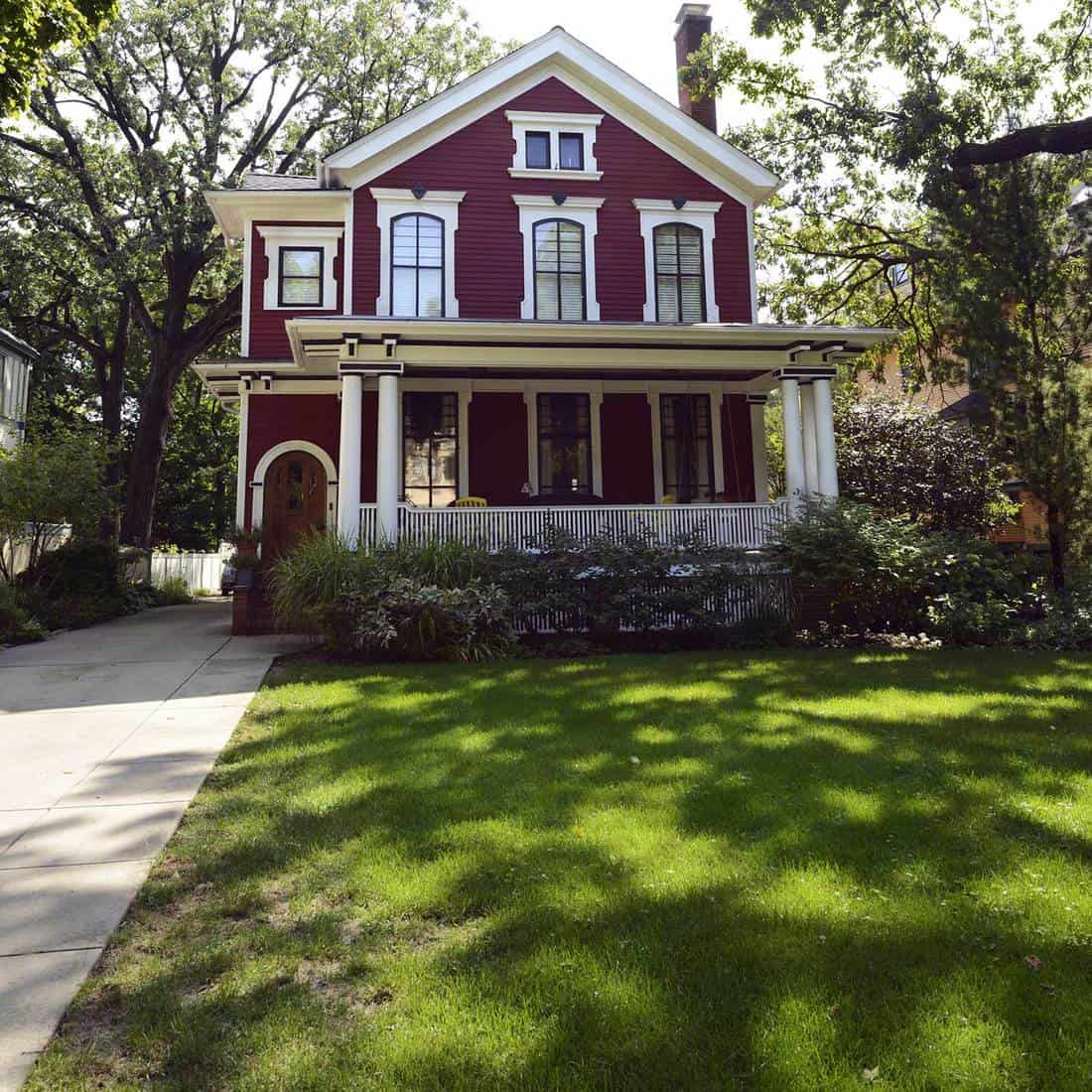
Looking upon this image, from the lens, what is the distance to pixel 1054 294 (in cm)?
1215

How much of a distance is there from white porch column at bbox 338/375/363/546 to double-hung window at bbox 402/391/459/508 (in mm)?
3004

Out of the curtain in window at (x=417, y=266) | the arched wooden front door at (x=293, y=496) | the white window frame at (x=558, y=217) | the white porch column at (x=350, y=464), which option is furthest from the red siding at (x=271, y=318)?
the white porch column at (x=350, y=464)

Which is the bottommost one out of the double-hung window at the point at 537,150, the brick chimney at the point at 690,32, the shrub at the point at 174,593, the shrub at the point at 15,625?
the shrub at the point at 15,625

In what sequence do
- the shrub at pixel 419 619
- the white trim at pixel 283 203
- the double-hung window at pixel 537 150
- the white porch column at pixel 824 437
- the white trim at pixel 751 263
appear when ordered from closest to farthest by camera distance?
the shrub at pixel 419 619
the white porch column at pixel 824 437
the white trim at pixel 283 203
the double-hung window at pixel 537 150
the white trim at pixel 751 263

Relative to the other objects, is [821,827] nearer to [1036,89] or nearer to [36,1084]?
[36,1084]

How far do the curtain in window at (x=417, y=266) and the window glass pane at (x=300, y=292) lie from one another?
1.63m

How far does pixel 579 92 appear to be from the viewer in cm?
1471

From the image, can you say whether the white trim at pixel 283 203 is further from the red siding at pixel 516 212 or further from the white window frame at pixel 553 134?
the white window frame at pixel 553 134

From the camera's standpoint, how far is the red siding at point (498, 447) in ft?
47.1

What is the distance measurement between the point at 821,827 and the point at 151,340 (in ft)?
76.2

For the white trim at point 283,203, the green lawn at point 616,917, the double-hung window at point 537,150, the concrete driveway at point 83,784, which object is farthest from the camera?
the double-hung window at point 537,150

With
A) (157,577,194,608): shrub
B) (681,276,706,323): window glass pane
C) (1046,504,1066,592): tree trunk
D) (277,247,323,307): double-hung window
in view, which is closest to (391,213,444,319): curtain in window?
(277,247,323,307): double-hung window

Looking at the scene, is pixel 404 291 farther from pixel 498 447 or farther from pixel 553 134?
pixel 553 134

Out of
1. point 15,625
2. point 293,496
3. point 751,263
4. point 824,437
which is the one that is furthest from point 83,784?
point 751,263
